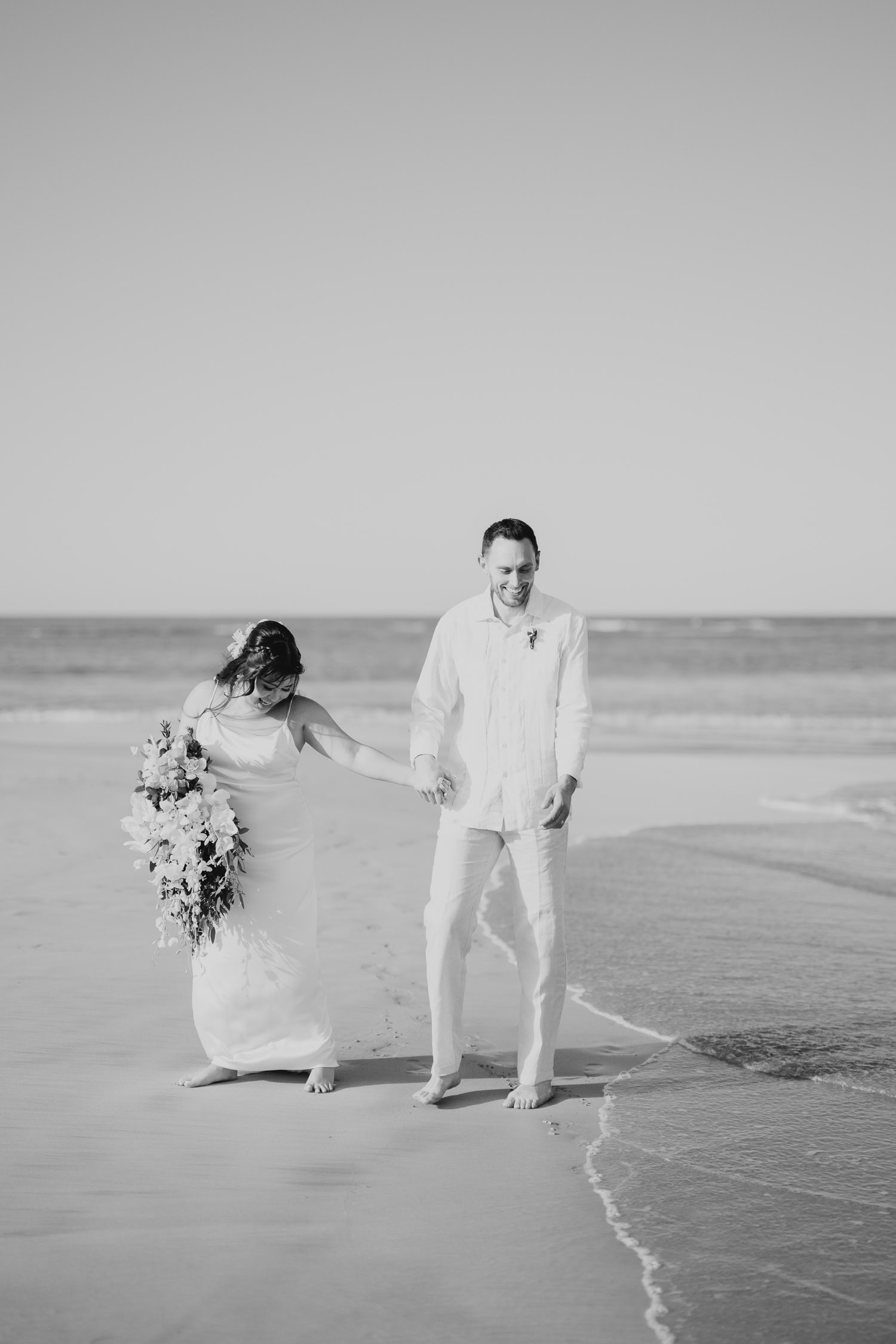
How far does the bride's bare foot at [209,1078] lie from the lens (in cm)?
430

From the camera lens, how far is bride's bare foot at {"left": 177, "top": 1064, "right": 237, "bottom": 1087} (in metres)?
4.30

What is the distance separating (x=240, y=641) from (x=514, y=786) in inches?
48.4

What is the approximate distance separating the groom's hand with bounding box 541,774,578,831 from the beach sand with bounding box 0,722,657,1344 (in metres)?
1.09

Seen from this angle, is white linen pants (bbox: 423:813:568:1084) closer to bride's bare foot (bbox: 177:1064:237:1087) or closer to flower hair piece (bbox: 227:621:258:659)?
bride's bare foot (bbox: 177:1064:237:1087)

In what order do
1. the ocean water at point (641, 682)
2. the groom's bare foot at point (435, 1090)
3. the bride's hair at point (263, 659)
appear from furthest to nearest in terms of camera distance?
1. the ocean water at point (641, 682)
2. the bride's hair at point (263, 659)
3. the groom's bare foot at point (435, 1090)

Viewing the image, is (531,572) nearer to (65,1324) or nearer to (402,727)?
(65,1324)

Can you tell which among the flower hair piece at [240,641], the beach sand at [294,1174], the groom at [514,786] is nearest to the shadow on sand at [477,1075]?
the beach sand at [294,1174]

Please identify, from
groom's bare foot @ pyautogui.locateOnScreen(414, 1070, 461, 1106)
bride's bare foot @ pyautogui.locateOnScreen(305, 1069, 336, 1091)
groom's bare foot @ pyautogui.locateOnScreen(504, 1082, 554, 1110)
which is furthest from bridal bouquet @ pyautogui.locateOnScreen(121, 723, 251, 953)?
groom's bare foot @ pyautogui.locateOnScreen(504, 1082, 554, 1110)

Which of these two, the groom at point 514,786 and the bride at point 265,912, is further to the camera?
the bride at point 265,912

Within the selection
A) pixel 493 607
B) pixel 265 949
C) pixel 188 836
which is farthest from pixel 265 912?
pixel 493 607

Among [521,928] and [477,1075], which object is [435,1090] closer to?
[477,1075]

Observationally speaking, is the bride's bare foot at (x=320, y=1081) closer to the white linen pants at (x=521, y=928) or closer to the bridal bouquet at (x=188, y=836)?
the white linen pants at (x=521, y=928)

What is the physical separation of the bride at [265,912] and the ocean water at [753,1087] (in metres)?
1.26

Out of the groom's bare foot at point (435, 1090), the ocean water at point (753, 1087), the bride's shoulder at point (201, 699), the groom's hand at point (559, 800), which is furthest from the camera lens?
the bride's shoulder at point (201, 699)
